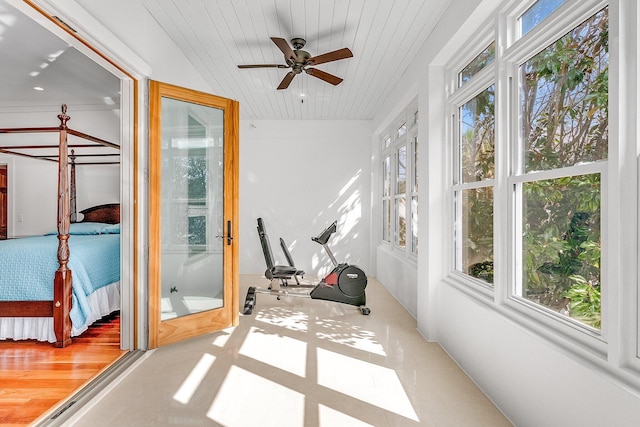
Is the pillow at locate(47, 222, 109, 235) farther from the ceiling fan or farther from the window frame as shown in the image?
the window frame

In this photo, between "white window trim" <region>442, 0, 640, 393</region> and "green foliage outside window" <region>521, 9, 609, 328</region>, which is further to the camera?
"green foliage outside window" <region>521, 9, 609, 328</region>

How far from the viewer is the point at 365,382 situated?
2416 mm

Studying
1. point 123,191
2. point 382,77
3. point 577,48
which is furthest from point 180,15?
point 577,48

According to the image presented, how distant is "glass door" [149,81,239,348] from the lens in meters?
2.98

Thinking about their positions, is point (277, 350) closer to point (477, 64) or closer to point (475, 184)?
point (475, 184)

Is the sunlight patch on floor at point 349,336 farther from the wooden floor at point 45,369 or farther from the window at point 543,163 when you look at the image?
the wooden floor at point 45,369

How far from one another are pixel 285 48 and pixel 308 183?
11.3ft

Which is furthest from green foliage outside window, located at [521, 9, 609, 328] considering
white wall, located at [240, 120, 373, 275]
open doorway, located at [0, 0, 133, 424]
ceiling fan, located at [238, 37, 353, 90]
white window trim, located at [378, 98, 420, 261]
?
white wall, located at [240, 120, 373, 275]

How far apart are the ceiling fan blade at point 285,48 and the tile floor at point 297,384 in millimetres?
2628

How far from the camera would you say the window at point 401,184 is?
4.27 meters

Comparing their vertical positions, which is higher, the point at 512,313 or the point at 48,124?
the point at 48,124

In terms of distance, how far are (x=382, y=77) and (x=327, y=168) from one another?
230cm

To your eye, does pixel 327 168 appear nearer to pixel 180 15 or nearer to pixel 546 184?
pixel 180 15

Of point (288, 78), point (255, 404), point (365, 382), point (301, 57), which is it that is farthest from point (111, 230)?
point (365, 382)
